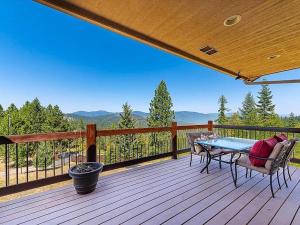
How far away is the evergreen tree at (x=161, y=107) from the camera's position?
28.8 meters

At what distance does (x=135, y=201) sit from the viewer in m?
2.65

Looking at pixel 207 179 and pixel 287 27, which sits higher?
pixel 287 27

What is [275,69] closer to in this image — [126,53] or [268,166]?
[268,166]

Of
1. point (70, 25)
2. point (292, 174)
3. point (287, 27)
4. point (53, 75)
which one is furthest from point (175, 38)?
point (53, 75)

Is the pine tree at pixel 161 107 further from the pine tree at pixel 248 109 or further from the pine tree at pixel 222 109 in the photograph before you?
the pine tree at pixel 248 109

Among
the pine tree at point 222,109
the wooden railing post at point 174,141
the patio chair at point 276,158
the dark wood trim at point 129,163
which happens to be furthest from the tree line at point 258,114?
the patio chair at point 276,158

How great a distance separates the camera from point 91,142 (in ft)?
11.6


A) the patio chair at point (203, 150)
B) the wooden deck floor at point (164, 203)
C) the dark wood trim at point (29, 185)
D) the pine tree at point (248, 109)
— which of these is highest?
the pine tree at point (248, 109)

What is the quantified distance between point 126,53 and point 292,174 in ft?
76.2

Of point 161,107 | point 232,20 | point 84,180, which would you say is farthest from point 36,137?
point 161,107

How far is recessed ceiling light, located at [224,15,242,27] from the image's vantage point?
2570mm

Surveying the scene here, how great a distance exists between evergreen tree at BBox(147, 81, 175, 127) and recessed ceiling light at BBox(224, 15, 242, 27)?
84.9ft

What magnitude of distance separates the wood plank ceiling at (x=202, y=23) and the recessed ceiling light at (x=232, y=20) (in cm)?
6

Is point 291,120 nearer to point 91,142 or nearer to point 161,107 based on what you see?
point 161,107
